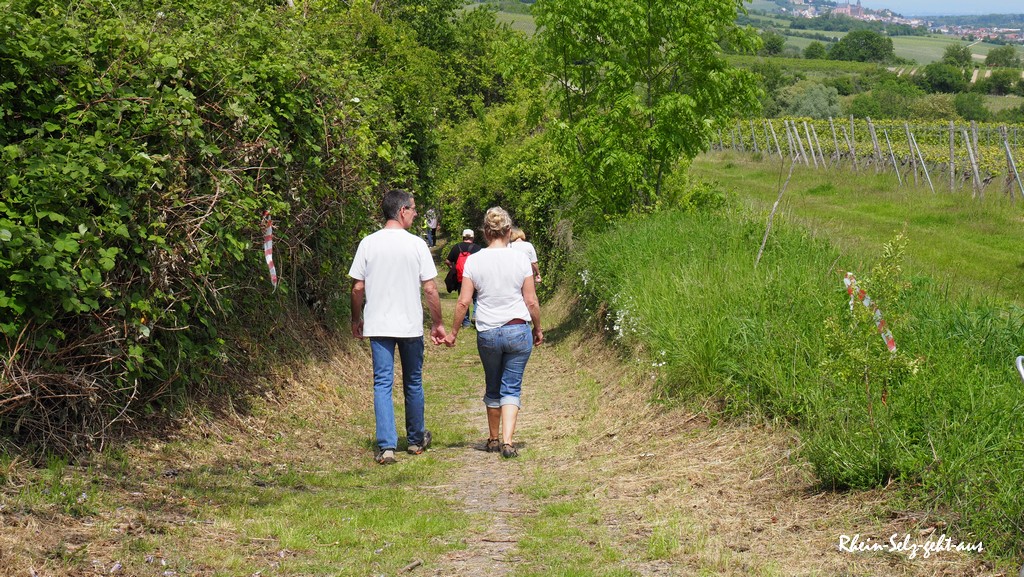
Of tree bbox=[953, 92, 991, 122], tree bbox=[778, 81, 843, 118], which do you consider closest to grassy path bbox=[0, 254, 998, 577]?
tree bbox=[778, 81, 843, 118]

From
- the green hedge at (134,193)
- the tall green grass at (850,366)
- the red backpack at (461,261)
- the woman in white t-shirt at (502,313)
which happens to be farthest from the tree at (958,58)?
the green hedge at (134,193)

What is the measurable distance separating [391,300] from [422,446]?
50.5 inches

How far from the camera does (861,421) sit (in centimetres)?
550

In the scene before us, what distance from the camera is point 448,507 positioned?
19.8 feet

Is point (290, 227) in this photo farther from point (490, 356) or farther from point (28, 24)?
point (28, 24)

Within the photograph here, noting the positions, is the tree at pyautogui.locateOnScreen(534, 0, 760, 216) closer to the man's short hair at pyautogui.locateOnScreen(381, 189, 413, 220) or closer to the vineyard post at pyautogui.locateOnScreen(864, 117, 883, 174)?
the man's short hair at pyautogui.locateOnScreen(381, 189, 413, 220)

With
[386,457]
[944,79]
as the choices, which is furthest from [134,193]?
[944,79]

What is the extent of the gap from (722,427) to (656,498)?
51.1 inches

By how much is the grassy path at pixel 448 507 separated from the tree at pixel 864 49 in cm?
12744

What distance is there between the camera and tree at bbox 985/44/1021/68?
107825mm

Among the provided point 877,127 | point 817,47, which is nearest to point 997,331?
point 877,127

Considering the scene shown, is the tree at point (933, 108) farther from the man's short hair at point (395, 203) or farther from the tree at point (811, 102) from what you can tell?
the man's short hair at point (395, 203)

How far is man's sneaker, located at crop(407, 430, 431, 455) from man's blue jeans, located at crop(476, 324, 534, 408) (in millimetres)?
602

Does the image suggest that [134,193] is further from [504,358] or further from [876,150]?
[876,150]
